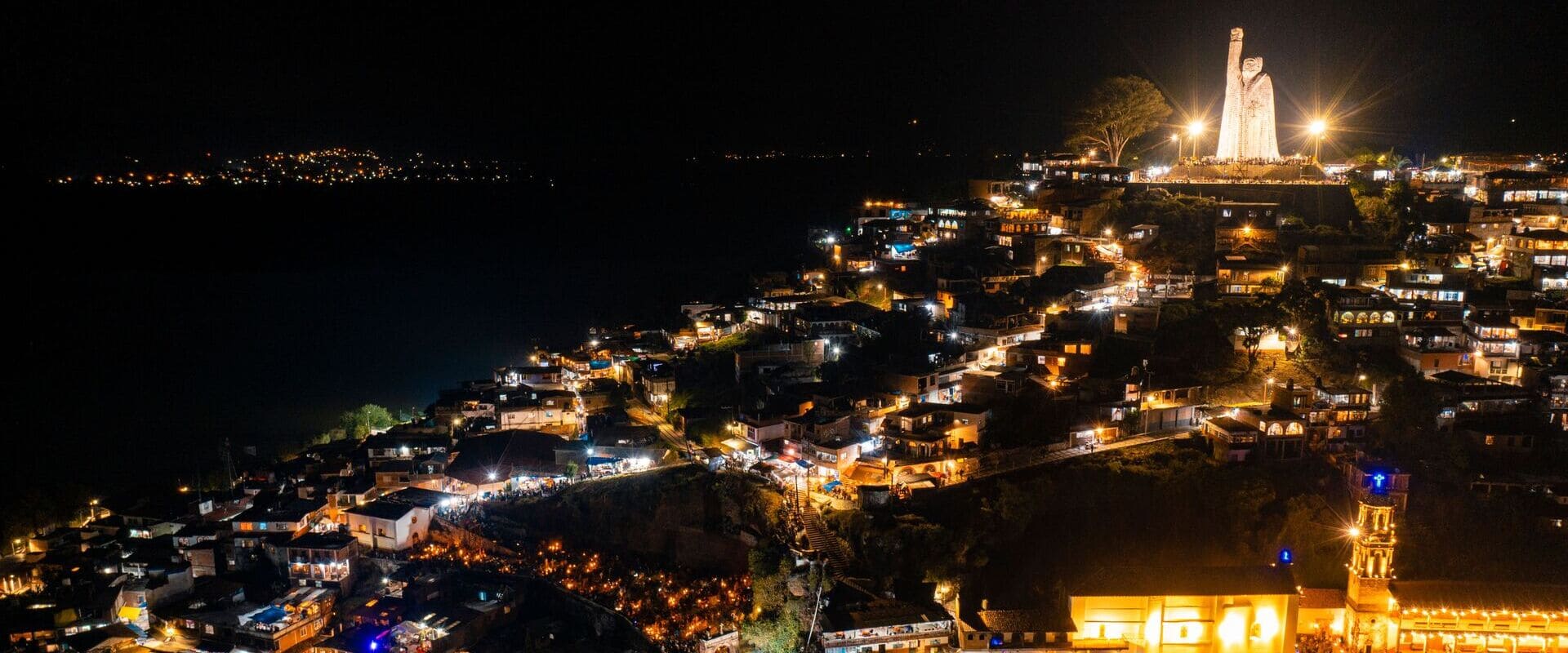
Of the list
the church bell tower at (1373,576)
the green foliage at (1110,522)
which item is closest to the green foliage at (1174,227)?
the green foliage at (1110,522)

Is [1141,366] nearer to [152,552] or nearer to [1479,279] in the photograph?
[1479,279]

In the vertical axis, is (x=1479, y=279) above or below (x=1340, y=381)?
above

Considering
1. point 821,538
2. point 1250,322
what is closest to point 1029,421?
point 821,538

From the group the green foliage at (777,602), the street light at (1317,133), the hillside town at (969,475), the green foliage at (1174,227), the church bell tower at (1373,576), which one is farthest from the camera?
the street light at (1317,133)

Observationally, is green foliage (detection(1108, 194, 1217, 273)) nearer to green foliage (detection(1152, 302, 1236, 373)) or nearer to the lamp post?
green foliage (detection(1152, 302, 1236, 373))

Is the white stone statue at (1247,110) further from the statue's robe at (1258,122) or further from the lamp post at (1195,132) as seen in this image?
the lamp post at (1195,132)

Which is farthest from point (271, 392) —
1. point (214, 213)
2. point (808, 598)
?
point (214, 213)
